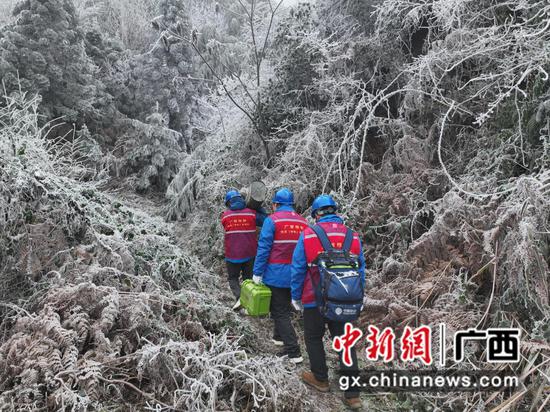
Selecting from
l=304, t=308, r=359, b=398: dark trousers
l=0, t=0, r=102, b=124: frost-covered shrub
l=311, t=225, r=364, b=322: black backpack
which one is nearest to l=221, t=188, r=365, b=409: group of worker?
l=304, t=308, r=359, b=398: dark trousers

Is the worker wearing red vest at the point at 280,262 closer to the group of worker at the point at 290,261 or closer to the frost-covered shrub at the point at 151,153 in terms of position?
the group of worker at the point at 290,261

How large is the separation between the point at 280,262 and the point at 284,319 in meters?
0.63

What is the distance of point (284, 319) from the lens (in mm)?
4840

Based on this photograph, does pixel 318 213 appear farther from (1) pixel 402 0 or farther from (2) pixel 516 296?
(1) pixel 402 0

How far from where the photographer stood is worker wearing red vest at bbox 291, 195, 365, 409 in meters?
4.06

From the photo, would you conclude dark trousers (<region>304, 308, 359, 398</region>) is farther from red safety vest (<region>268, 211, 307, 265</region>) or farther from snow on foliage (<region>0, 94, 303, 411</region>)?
red safety vest (<region>268, 211, 307, 265</region>)

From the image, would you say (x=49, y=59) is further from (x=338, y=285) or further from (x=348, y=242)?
(x=338, y=285)

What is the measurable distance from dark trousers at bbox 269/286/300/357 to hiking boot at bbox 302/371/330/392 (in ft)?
1.52

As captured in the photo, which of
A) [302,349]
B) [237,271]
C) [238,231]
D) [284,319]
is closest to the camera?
[284,319]

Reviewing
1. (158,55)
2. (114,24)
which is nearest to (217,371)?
(158,55)

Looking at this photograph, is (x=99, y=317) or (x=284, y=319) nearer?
(x=99, y=317)

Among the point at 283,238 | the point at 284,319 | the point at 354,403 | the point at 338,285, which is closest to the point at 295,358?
the point at 284,319

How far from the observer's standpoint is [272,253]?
4.84 m

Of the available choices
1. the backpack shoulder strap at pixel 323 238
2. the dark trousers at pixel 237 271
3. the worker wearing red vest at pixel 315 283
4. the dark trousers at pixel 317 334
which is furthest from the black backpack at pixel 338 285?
the dark trousers at pixel 237 271
